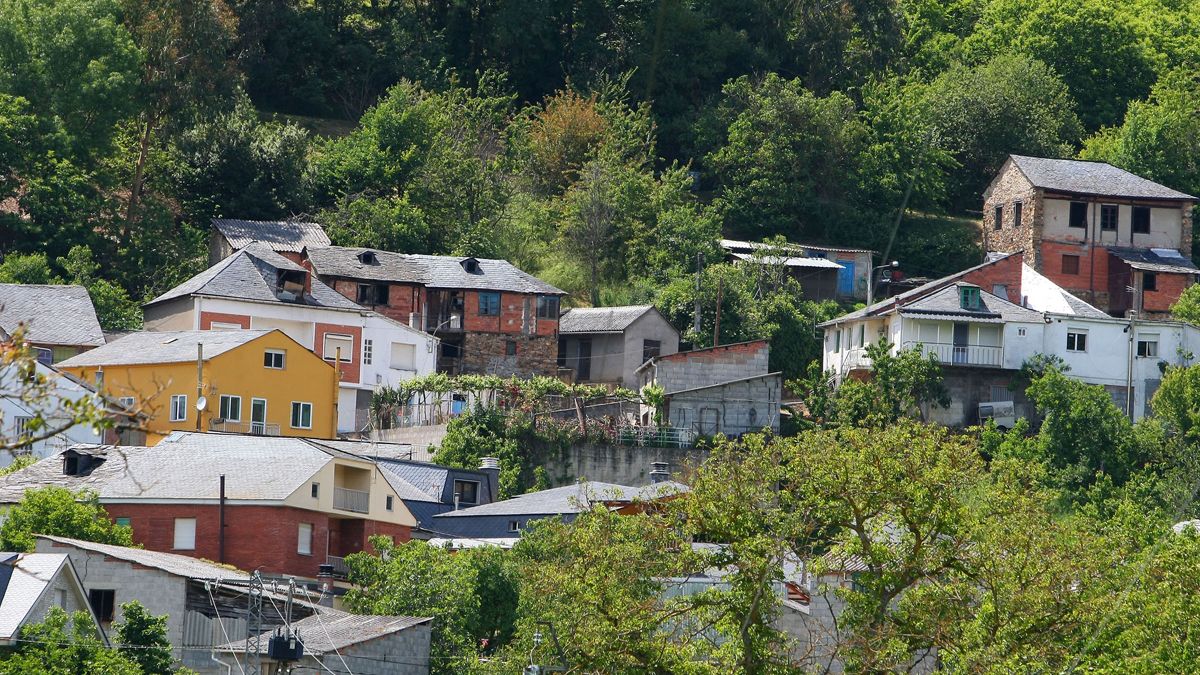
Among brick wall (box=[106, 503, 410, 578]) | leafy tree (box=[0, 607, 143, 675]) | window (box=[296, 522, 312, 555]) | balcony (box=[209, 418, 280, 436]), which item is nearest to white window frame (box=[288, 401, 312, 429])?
balcony (box=[209, 418, 280, 436])

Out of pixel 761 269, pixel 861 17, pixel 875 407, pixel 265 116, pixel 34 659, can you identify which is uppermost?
pixel 861 17

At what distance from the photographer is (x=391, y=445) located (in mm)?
55625

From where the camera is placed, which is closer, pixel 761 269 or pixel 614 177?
pixel 761 269

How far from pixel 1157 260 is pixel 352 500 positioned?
36844mm

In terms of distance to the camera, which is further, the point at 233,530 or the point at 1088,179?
the point at 1088,179

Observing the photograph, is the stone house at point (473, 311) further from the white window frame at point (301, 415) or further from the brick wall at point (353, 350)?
the white window frame at point (301, 415)

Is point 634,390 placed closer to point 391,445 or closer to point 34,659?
point 391,445

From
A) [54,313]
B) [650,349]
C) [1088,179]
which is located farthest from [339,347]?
[1088,179]

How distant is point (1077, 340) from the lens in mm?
63906

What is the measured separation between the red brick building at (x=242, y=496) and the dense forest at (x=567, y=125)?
1837 cm

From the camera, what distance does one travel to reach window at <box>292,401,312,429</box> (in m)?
58.1

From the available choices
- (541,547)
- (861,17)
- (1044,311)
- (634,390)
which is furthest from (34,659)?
(861,17)

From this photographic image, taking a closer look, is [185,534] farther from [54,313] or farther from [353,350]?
[353,350]

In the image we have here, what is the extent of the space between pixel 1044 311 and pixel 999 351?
12.2 ft
